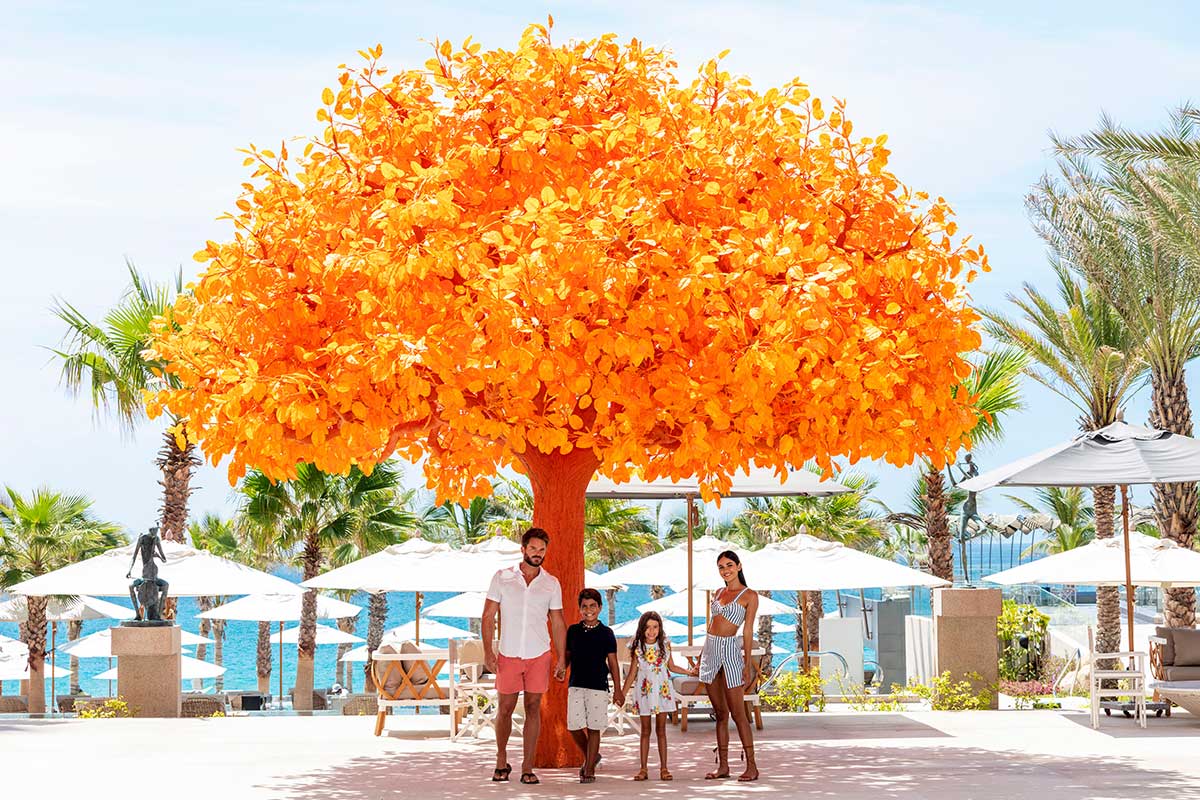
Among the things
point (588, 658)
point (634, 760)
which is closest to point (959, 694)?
point (634, 760)

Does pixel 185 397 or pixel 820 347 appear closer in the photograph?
pixel 820 347

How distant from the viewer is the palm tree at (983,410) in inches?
1063

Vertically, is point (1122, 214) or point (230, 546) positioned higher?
point (1122, 214)

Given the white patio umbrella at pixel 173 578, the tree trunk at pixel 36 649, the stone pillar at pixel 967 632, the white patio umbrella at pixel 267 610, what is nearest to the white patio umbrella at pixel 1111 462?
the stone pillar at pixel 967 632

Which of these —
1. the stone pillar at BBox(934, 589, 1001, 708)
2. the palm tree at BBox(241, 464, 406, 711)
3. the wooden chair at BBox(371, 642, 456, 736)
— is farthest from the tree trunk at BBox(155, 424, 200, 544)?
the stone pillar at BBox(934, 589, 1001, 708)

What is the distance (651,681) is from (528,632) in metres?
1.04

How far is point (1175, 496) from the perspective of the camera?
22406 millimetres

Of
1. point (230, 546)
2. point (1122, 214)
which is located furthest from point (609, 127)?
point (230, 546)

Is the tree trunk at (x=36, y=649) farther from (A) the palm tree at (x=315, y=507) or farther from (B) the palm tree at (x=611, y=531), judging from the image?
(B) the palm tree at (x=611, y=531)

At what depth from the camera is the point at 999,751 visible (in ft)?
40.3

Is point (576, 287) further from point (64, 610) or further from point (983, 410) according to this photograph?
point (64, 610)

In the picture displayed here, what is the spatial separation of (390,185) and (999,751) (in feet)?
A: 24.2

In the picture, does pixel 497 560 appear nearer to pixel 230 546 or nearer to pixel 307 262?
pixel 307 262

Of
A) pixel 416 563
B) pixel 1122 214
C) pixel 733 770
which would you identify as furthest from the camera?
pixel 1122 214
